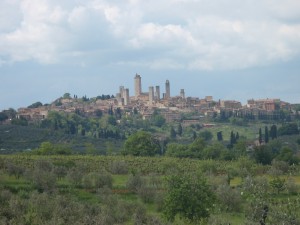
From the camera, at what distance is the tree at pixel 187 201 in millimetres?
31859

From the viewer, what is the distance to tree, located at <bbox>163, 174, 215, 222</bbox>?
Answer: 3186 cm

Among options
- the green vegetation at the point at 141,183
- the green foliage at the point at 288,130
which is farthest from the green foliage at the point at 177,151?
the green foliage at the point at 288,130

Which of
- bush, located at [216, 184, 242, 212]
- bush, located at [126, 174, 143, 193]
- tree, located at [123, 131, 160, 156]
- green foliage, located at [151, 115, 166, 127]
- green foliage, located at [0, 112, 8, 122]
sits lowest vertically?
bush, located at [216, 184, 242, 212]

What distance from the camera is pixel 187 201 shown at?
3216cm

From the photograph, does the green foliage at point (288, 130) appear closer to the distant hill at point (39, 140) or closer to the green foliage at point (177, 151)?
the distant hill at point (39, 140)

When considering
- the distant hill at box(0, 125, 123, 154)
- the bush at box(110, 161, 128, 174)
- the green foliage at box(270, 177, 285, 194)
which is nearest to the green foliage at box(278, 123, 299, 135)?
the distant hill at box(0, 125, 123, 154)

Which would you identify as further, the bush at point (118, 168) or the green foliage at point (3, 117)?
the green foliage at point (3, 117)

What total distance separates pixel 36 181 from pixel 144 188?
845 centimetres

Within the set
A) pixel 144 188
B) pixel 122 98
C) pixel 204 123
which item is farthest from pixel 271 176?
pixel 122 98

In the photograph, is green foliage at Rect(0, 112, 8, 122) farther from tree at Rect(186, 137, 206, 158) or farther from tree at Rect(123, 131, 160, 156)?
tree at Rect(186, 137, 206, 158)

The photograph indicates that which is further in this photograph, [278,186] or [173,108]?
[173,108]

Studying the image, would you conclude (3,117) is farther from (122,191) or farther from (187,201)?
(187,201)

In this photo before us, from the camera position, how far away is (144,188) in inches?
1667

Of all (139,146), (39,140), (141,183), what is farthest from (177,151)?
(141,183)
